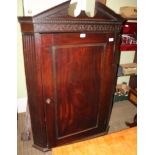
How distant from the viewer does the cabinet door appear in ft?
5.08

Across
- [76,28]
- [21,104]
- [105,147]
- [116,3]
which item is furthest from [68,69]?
[116,3]

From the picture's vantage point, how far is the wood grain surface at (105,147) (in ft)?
3.51

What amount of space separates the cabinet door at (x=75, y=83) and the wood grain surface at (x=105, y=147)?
648 millimetres

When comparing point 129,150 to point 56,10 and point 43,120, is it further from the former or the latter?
point 56,10

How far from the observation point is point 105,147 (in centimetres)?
111

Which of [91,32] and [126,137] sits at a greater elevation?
[91,32]

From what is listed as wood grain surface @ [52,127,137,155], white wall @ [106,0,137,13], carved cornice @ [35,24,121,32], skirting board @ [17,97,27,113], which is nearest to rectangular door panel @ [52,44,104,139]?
carved cornice @ [35,24,121,32]

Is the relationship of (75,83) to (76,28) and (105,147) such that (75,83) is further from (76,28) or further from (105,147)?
(105,147)

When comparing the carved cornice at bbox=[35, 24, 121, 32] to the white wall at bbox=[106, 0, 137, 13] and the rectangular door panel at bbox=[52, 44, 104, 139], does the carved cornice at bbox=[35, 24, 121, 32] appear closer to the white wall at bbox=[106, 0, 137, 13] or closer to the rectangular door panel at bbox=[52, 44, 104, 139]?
the rectangular door panel at bbox=[52, 44, 104, 139]

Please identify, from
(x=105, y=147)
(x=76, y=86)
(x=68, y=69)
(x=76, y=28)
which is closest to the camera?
(x=105, y=147)

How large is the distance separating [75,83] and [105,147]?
2.44 feet
